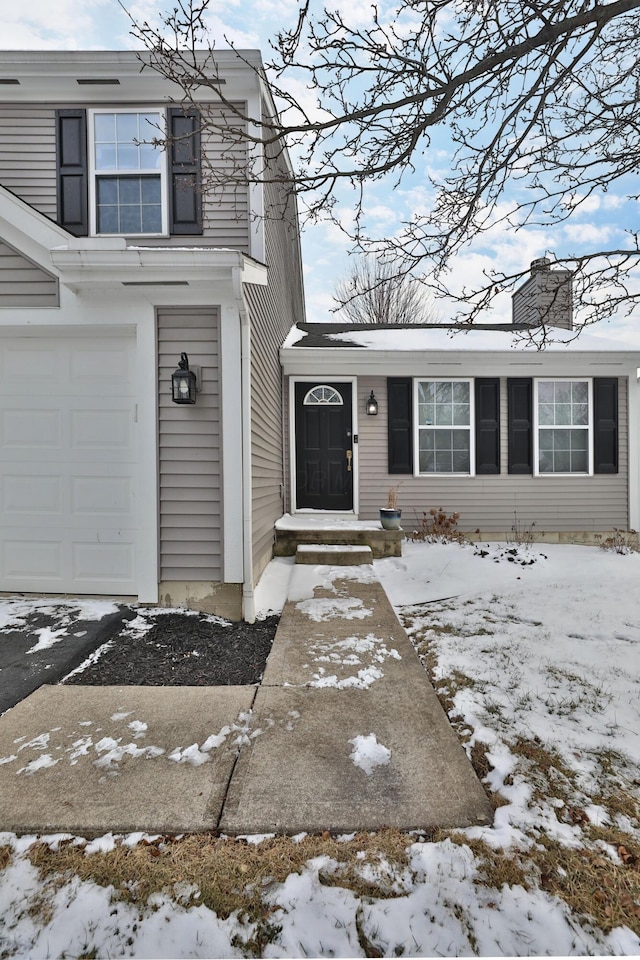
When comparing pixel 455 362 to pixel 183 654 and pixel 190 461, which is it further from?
pixel 183 654

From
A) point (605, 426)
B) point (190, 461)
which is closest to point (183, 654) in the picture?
point (190, 461)

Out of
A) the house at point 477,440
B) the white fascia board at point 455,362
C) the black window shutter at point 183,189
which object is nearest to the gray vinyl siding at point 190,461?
the black window shutter at point 183,189

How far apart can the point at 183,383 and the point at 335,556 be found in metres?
→ 2.76

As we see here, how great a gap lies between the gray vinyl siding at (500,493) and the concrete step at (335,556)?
163 centimetres

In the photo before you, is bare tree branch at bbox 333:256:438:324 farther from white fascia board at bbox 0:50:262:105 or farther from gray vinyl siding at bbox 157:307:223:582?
gray vinyl siding at bbox 157:307:223:582

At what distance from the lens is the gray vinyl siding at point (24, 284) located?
12.2 feet

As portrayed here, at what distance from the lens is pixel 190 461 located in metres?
3.80

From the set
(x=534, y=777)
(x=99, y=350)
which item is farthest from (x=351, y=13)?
(x=534, y=777)

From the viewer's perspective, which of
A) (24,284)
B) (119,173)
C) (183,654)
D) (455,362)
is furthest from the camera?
(455,362)

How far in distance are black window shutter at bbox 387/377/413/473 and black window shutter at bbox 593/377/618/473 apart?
3.01 m

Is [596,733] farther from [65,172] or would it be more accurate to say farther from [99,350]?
[65,172]

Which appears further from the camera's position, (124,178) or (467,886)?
(124,178)

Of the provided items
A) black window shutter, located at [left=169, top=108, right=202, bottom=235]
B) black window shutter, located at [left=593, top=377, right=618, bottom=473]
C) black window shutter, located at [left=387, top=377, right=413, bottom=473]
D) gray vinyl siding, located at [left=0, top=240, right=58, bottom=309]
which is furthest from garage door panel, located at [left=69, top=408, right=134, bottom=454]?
black window shutter, located at [left=593, top=377, right=618, bottom=473]

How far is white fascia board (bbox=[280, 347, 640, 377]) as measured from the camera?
6.61m
